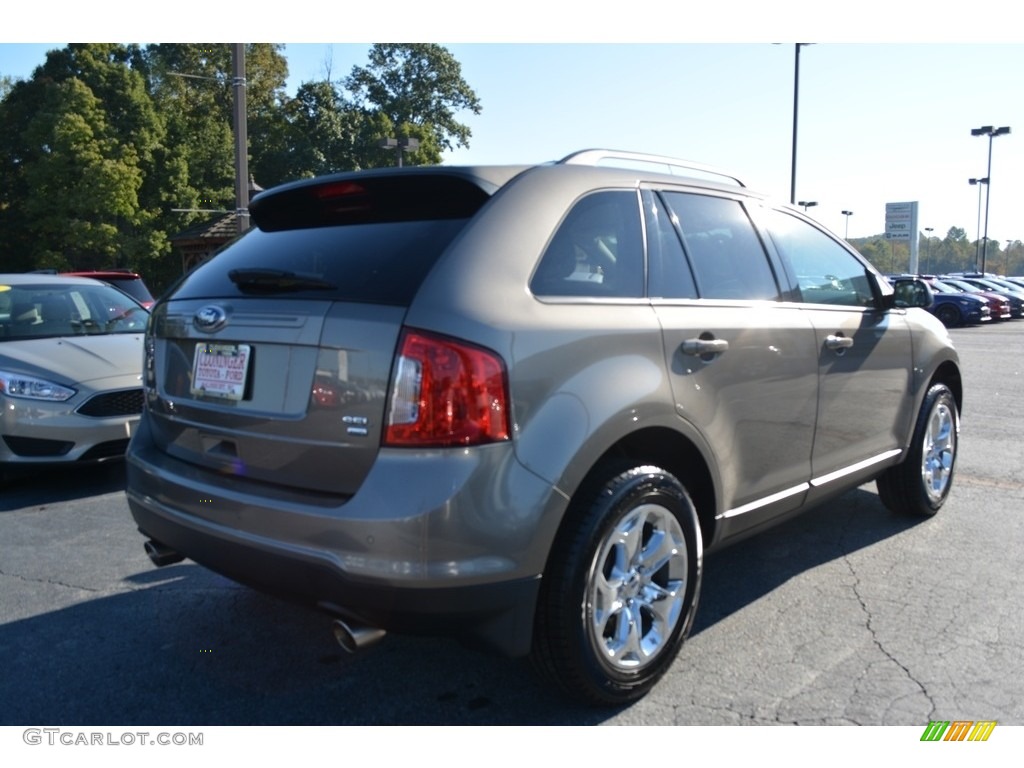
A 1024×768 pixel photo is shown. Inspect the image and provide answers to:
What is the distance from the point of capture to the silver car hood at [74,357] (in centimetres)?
570

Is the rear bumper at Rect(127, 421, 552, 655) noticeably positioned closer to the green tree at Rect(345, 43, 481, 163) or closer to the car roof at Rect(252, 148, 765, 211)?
the car roof at Rect(252, 148, 765, 211)

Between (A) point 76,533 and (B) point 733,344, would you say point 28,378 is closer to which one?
(A) point 76,533

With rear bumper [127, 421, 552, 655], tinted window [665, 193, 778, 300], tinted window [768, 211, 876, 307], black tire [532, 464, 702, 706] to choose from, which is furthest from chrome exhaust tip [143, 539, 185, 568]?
tinted window [768, 211, 876, 307]

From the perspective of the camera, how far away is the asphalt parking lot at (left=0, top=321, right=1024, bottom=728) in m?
2.85

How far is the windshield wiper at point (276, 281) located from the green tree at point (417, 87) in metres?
52.6

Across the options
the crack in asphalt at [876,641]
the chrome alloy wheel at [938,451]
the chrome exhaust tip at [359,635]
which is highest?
the chrome alloy wheel at [938,451]

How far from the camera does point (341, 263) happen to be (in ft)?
9.04

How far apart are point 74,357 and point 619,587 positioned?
4700mm

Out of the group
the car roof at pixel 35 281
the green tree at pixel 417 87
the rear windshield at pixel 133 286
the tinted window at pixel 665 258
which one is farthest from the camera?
the green tree at pixel 417 87

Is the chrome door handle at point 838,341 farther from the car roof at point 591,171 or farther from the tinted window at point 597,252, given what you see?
the tinted window at point 597,252

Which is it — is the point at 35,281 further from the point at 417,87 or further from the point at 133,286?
the point at 417,87

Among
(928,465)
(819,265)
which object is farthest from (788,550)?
(819,265)

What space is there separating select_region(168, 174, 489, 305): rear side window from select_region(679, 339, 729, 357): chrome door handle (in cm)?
90

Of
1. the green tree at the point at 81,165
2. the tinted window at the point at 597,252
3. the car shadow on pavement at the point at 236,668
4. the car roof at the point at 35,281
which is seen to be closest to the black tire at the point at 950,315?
the car roof at the point at 35,281
